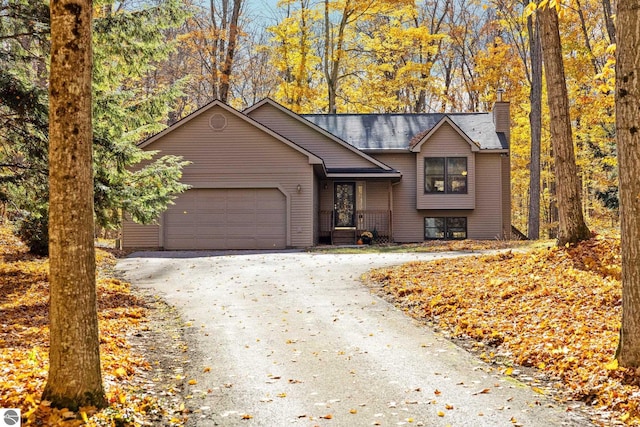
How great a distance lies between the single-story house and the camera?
24.1 meters

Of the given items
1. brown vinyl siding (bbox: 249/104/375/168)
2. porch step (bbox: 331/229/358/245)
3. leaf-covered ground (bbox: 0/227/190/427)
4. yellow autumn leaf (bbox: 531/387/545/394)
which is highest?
brown vinyl siding (bbox: 249/104/375/168)

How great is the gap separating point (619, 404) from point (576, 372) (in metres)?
0.91

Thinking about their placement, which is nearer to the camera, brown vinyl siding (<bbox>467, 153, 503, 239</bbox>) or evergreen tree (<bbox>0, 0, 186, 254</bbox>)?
evergreen tree (<bbox>0, 0, 186, 254</bbox>)

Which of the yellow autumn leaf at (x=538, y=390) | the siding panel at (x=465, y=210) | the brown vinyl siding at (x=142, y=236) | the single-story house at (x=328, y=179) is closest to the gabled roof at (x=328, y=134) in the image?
the single-story house at (x=328, y=179)

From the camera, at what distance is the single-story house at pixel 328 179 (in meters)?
24.1

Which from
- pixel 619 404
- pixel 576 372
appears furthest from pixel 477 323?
pixel 619 404

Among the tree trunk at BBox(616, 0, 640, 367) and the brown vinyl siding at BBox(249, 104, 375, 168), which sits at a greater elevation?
the brown vinyl siding at BBox(249, 104, 375, 168)

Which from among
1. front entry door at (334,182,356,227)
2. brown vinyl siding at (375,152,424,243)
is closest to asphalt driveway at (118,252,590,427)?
front entry door at (334,182,356,227)

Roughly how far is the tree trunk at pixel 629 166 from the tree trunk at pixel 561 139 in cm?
606

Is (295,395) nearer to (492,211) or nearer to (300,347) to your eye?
(300,347)

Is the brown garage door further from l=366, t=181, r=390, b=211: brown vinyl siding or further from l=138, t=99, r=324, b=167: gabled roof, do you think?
l=366, t=181, r=390, b=211: brown vinyl siding

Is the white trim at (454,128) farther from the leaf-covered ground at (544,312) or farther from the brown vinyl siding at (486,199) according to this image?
the leaf-covered ground at (544,312)

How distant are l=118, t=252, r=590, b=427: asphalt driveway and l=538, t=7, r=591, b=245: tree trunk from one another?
163 inches

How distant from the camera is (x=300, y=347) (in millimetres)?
8461
